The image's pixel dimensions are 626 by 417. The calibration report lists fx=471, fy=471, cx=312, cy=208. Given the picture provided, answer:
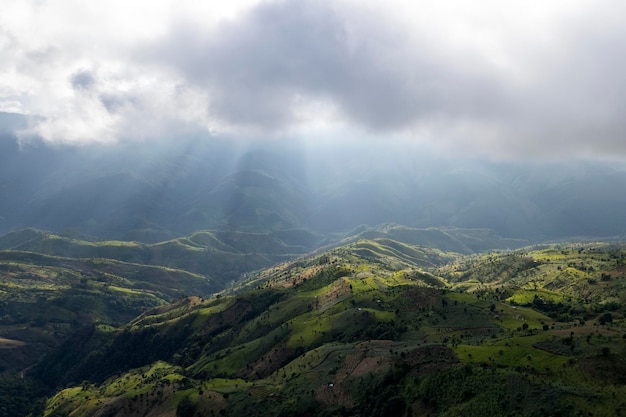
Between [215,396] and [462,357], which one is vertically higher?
[462,357]

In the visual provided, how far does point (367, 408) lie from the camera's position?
128m

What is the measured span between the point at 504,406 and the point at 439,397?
1831 centimetres

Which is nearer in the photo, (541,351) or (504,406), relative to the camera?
(504,406)

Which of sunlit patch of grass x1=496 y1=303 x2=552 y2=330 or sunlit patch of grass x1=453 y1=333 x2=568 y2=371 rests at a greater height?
sunlit patch of grass x1=453 y1=333 x2=568 y2=371

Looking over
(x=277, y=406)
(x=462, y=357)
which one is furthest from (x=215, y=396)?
(x=462, y=357)

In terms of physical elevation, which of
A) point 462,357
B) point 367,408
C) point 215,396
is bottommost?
point 215,396

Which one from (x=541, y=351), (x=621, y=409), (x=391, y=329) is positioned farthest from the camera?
(x=391, y=329)

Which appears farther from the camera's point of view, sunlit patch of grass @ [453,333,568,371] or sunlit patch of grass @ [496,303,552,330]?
sunlit patch of grass @ [496,303,552,330]

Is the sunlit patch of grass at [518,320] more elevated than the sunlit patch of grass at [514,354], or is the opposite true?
Result: the sunlit patch of grass at [514,354]

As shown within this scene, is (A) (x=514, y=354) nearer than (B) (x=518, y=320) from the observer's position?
Yes

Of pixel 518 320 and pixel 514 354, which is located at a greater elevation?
pixel 514 354

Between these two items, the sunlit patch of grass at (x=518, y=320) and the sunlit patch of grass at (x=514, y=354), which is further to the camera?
the sunlit patch of grass at (x=518, y=320)

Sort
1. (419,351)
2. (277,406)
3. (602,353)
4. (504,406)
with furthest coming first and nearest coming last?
(277,406) → (419,351) → (602,353) → (504,406)

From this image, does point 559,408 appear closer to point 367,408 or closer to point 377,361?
Answer: point 367,408
